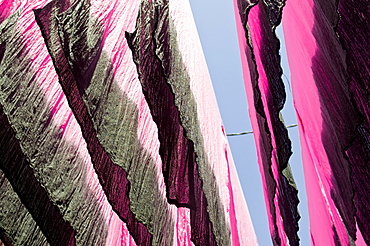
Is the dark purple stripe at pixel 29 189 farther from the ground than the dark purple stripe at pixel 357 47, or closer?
closer

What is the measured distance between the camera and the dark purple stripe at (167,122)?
1.90 feet

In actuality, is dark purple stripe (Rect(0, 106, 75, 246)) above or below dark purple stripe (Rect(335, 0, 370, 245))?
below

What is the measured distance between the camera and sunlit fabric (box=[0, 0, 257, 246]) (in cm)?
58

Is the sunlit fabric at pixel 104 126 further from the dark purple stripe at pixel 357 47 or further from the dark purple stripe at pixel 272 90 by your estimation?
the dark purple stripe at pixel 357 47

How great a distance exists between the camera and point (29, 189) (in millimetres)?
642

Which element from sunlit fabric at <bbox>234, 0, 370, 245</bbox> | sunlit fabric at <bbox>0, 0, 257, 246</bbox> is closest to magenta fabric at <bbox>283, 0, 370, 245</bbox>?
sunlit fabric at <bbox>234, 0, 370, 245</bbox>

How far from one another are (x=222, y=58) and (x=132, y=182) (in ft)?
4.80

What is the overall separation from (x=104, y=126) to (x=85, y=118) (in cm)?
5

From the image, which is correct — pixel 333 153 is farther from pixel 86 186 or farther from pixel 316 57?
pixel 86 186

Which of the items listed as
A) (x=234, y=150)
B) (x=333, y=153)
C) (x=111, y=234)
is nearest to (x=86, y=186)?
(x=111, y=234)

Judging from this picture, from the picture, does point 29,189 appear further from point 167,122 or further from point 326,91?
point 326,91

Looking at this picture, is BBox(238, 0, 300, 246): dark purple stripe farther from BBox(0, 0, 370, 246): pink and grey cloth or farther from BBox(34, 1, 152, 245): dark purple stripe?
BBox(34, 1, 152, 245): dark purple stripe

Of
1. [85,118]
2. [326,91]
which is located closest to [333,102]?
[326,91]

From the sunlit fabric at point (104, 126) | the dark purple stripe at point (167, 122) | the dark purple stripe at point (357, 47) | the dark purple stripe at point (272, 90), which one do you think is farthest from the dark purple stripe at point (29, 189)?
the dark purple stripe at point (357, 47)
